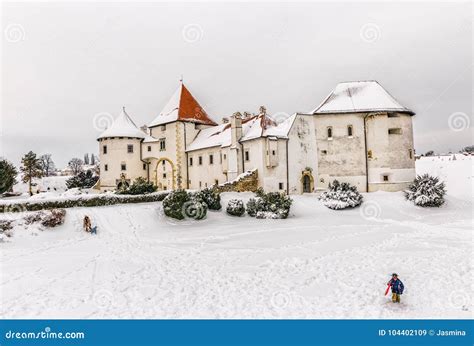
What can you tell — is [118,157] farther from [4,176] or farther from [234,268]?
[234,268]

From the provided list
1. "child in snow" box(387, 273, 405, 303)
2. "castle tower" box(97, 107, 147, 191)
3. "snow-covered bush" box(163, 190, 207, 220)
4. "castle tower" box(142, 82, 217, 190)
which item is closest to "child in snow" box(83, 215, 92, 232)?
"snow-covered bush" box(163, 190, 207, 220)

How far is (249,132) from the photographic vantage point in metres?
35.2

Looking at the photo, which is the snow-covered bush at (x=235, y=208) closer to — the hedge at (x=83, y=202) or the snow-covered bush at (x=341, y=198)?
the hedge at (x=83, y=202)

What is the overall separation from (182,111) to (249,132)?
1149 cm

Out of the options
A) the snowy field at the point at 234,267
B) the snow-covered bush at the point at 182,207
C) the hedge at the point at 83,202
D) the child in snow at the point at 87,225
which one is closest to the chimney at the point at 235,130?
the hedge at the point at 83,202

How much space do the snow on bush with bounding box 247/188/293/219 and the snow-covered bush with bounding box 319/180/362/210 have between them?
4.17 meters

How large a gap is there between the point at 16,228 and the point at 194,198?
11036 millimetres

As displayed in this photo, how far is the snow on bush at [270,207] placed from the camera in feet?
85.1

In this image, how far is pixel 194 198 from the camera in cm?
2580

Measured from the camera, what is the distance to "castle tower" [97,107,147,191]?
134 feet

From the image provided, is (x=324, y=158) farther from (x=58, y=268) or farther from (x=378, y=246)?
(x=58, y=268)

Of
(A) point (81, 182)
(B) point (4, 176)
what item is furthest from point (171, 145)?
(A) point (81, 182)

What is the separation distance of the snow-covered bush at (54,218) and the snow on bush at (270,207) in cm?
1261

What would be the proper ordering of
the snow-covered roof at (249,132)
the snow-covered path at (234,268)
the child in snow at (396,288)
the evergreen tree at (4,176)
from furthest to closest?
the evergreen tree at (4,176) < the snow-covered roof at (249,132) < the child in snow at (396,288) < the snow-covered path at (234,268)
